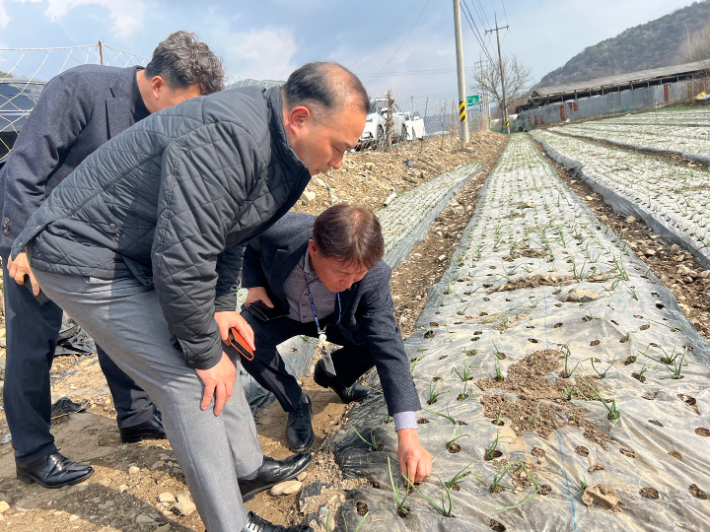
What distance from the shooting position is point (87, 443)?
2.29 m

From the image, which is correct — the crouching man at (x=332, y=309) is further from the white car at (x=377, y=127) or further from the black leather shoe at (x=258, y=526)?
the white car at (x=377, y=127)

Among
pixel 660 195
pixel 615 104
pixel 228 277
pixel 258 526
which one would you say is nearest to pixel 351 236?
pixel 228 277

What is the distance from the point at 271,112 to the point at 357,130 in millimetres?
239

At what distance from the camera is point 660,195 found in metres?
5.25

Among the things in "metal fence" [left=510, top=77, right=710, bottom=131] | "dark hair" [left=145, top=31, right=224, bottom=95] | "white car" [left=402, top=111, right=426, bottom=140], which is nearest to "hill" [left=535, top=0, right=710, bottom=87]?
"metal fence" [left=510, top=77, right=710, bottom=131]

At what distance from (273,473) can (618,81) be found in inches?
1669

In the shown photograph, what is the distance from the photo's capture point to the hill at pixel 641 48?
317ft

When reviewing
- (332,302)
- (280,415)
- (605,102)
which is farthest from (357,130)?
(605,102)

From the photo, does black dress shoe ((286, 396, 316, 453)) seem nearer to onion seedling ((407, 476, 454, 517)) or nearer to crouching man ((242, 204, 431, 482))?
crouching man ((242, 204, 431, 482))

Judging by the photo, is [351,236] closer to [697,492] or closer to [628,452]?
[628,452]

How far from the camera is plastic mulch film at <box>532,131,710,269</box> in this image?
13.0 feet

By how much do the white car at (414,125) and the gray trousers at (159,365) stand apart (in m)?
15.4

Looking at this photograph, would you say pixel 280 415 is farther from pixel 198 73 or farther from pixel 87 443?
pixel 198 73

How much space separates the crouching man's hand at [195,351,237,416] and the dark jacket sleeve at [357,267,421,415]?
2.05 ft
